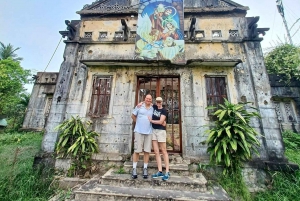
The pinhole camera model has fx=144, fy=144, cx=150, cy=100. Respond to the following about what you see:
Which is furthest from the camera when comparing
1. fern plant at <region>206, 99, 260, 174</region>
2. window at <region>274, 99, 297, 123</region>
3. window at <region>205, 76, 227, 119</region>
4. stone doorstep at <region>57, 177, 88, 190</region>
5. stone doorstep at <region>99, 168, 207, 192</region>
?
window at <region>274, 99, 297, 123</region>

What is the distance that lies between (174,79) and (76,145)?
160 inches

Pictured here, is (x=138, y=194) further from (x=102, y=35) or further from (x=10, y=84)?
(x=10, y=84)

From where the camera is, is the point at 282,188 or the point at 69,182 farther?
the point at 69,182

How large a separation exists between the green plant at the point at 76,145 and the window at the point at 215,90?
4.23 meters

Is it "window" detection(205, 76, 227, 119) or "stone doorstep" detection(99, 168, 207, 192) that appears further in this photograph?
"window" detection(205, 76, 227, 119)

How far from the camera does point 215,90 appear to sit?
540 cm

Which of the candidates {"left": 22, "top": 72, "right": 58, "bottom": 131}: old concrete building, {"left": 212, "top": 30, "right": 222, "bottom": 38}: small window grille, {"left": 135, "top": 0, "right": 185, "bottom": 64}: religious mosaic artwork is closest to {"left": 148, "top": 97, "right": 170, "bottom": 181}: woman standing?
{"left": 135, "top": 0, "right": 185, "bottom": 64}: religious mosaic artwork

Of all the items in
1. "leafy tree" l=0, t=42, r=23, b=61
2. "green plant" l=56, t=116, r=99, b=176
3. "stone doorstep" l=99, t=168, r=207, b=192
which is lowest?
"stone doorstep" l=99, t=168, r=207, b=192

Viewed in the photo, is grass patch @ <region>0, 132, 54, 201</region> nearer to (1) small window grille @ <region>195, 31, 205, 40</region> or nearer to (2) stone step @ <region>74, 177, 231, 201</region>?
(2) stone step @ <region>74, 177, 231, 201</region>

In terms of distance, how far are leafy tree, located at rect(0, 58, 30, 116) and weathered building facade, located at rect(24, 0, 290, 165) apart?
37.2 feet

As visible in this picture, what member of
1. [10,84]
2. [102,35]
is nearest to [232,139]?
[102,35]

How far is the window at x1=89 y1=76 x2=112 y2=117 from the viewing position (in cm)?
542

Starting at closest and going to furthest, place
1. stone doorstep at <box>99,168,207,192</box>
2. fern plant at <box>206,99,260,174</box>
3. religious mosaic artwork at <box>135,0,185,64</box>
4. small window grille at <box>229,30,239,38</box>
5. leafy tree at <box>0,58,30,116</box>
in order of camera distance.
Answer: stone doorstep at <box>99,168,207,192</box> < fern plant at <box>206,99,260,174</box> < religious mosaic artwork at <box>135,0,185,64</box> < small window grille at <box>229,30,239,38</box> < leafy tree at <box>0,58,30,116</box>

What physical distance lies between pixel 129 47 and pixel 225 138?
483cm
